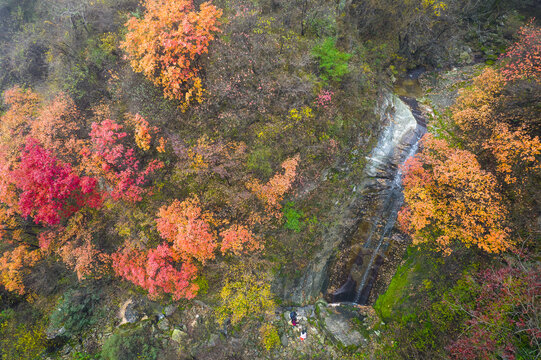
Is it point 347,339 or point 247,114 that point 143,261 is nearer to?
point 247,114

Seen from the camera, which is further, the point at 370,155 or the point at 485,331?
the point at 370,155

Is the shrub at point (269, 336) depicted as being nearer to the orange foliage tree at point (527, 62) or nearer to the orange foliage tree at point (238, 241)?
the orange foliage tree at point (238, 241)

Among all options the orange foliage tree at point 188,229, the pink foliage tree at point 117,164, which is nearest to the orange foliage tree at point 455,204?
the orange foliage tree at point 188,229

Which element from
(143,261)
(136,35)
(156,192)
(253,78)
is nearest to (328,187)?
(253,78)

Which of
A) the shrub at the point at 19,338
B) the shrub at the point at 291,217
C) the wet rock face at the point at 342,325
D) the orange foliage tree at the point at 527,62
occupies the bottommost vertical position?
the wet rock face at the point at 342,325

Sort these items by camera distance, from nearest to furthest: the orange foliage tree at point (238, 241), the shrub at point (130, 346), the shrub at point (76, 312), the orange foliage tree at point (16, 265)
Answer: the orange foliage tree at point (238, 241) < the shrub at point (130, 346) < the orange foliage tree at point (16, 265) < the shrub at point (76, 312)

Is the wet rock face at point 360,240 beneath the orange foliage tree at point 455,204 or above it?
beneath

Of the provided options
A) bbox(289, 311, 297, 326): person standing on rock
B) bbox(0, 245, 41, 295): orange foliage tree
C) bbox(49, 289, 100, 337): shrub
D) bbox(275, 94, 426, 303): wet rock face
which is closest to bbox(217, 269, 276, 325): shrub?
bbox(275, 94, 426, 303): wet rock face
